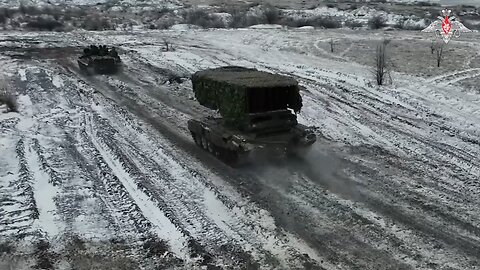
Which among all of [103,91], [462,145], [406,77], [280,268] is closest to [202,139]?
[280,268]

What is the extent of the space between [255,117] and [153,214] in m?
3.39

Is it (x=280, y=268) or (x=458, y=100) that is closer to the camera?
(x=280, y=268)

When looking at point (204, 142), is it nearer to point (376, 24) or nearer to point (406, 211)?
point (406, 211)

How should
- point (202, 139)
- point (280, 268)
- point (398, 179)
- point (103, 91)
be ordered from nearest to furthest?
point (280, 268), point (398, 179), point (202, 139), point (103, 91)

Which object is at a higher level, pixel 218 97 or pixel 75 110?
pixel 218 97

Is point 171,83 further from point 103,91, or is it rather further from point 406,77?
point 406,77

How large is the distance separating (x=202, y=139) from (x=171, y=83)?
30.9 ft

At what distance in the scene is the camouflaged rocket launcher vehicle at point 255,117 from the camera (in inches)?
453

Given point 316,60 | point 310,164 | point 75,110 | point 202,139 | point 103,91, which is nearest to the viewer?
point 310,164

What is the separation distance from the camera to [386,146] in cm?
1366

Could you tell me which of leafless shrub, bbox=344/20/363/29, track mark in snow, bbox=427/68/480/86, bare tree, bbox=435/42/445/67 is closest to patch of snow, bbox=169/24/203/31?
leafless shrub, bbox=344/20/363/29

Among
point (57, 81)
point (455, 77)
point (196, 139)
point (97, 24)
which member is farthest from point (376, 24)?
point (196, 139)

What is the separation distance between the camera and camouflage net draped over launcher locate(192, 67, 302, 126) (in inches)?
453

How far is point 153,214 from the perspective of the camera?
9.89 metres
